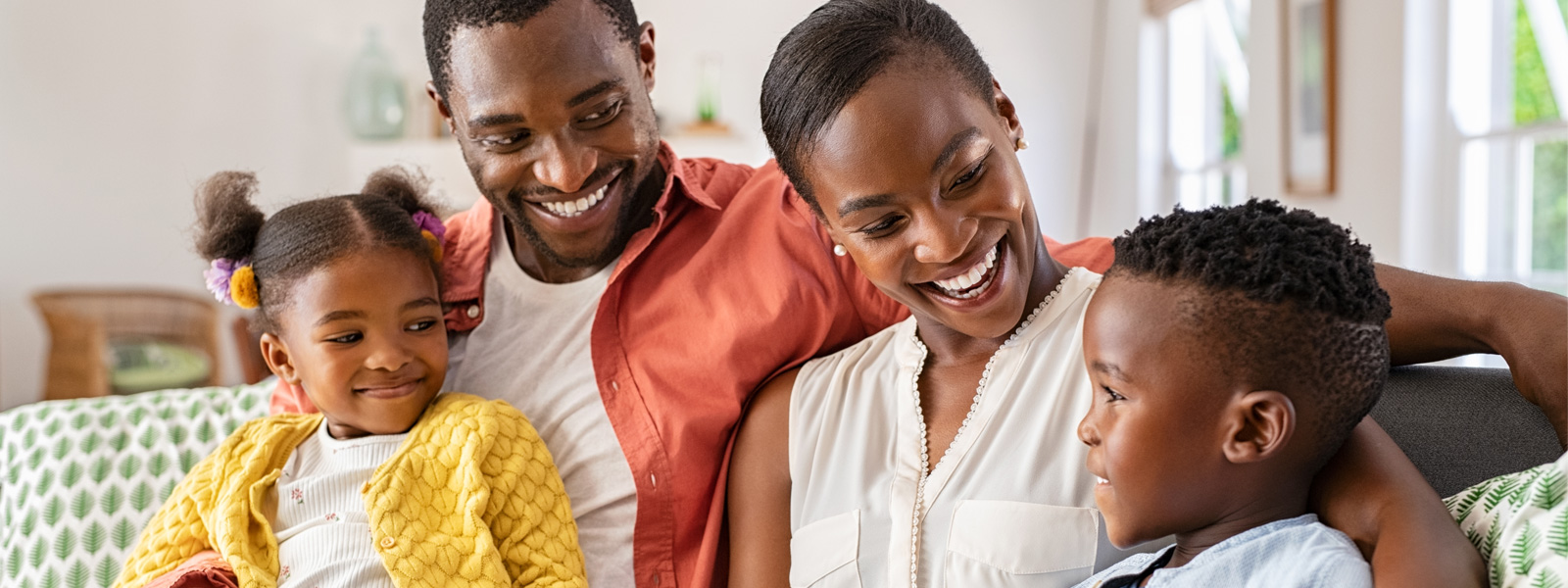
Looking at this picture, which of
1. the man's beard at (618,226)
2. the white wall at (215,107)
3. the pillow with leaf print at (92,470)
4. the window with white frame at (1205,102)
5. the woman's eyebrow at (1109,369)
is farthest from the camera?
the white wall at (215,107)

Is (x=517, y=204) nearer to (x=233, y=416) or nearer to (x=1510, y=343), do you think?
(x=233, y=416)

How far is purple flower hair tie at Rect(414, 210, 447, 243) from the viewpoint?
182 cm

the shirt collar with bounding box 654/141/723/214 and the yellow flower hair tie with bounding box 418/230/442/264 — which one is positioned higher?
the shirt collar with bounding box 654/141/723/214

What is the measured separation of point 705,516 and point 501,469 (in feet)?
0.98

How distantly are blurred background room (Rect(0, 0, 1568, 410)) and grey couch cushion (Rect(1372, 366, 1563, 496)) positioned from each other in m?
2.86

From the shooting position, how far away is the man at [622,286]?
1.59 metres

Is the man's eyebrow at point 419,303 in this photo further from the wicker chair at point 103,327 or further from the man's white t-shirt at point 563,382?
the wicker chair at point 103,327

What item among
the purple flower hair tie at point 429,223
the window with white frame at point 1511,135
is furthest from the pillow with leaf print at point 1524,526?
the window with white frame at point 1511,135

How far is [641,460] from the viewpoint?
5.30 feet

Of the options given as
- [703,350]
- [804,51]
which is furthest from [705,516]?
[804,51]

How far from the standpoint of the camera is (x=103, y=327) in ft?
16.5

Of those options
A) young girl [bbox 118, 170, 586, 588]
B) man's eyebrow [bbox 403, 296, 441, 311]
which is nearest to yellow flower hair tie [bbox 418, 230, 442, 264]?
young girl [bbox 118, 170, 586, 588]

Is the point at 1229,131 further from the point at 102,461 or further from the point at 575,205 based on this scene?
the point at 102,461

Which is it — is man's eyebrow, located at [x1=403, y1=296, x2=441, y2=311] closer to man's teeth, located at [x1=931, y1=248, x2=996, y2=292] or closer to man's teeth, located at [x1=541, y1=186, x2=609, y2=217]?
man's teeth, located at [x1=541, y1=186, x2=609, y2=217]
